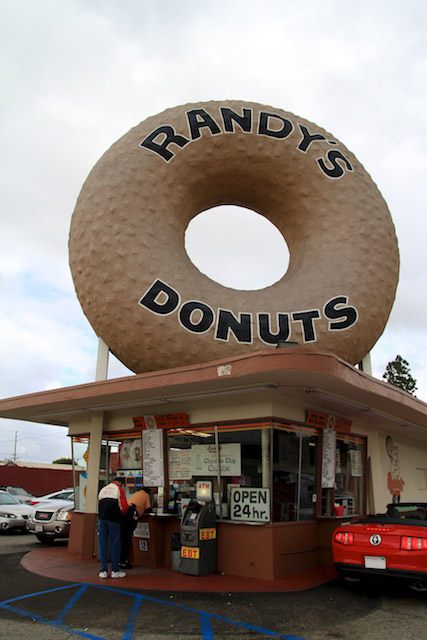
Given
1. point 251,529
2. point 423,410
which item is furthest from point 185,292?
point 423,410

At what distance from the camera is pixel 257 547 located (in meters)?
7.88

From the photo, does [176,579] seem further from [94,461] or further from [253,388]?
[94,461]

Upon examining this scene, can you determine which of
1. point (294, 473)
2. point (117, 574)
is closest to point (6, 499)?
point (117, 574)

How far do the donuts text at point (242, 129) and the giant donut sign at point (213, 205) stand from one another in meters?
0.02

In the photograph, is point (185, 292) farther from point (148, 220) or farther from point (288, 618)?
point (288, 618)

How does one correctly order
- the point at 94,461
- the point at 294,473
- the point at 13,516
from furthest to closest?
the point at 13,516 < the point at 94,461 < the point at 294,473

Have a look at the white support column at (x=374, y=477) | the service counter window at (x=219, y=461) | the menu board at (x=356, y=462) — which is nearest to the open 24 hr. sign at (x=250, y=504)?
the service counter window at (x=219, y=461)

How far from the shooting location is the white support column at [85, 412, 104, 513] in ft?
33.4

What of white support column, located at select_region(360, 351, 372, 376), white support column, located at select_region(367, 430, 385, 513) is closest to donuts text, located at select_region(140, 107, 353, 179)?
white support column, located at select_region(360, 351, 372, 376)

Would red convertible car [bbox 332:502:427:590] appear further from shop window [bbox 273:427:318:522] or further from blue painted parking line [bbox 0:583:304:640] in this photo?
blue painted parking line [bbox 0:583:304:640]

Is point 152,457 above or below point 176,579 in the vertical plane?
above

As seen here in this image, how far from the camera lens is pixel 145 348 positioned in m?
9.20

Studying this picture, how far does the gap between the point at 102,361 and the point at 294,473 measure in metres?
3.92

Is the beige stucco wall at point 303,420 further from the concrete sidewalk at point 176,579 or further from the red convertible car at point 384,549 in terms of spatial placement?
the concrete sidewalk at point 176,579
